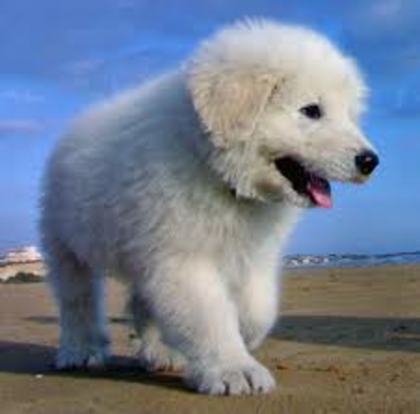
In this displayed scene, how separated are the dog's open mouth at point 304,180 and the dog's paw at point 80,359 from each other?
188 cm

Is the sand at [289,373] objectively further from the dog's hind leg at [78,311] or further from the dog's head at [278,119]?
the dog's head at [278,119]

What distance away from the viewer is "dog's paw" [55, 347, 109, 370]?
680cm

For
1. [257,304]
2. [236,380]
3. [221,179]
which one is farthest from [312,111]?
[236,380]

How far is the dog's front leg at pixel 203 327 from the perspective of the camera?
539 cm

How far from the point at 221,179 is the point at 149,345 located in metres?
1.51

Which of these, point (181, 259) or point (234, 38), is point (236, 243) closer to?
point (181, 259)

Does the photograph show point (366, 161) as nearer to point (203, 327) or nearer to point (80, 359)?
point (203, 327)

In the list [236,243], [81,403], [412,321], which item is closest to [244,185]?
[236,243]

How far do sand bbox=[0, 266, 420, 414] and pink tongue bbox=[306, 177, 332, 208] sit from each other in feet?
3.05

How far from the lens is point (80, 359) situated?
682cm

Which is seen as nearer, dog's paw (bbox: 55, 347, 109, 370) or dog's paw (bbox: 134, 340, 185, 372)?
dog's paw (bbox: 134, 340, 185, 372)

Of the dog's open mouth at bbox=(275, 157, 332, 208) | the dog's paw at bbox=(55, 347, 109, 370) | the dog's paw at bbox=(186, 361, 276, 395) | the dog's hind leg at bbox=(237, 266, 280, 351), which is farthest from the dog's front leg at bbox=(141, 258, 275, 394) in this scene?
the dog's paw at bbox=(55, 347, 109, 370)

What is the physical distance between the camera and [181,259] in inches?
221

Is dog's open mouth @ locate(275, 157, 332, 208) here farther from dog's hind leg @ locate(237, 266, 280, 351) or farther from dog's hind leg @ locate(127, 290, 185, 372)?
dog's hind leg @ locate(127, 290, 185, 372)
